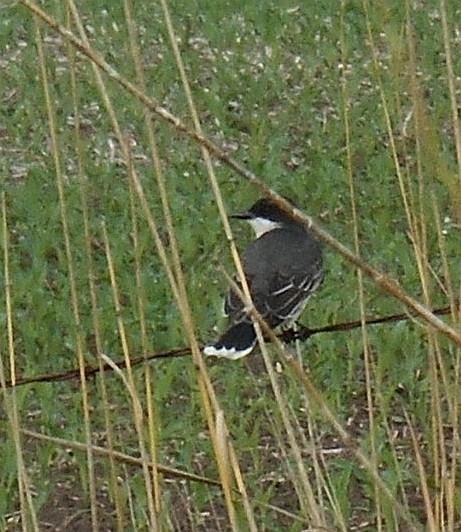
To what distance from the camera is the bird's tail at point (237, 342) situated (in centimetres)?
392

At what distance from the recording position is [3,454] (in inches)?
184

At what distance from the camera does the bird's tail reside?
3.92 meters

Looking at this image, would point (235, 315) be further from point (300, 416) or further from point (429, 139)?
point (429, 139)

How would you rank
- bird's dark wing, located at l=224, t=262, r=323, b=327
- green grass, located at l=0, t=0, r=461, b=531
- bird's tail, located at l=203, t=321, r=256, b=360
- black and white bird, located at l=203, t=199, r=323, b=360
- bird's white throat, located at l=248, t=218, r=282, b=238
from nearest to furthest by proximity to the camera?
green grass, located at l=0, t=0, r=461, b=531 < bird's tail, located at l=203, t=321, r=256, b=360 < black and white bird, located at l=203, t=199, r=323, b=360 < bird's dark wing, located at l=224, t=262, r=323, b=327 < bird's white throat, located at l=248, t=218, r=282, b=238

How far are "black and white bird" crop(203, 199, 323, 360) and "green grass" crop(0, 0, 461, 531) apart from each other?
275 millimetres

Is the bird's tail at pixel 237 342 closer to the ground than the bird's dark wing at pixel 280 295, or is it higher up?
closer to the ground

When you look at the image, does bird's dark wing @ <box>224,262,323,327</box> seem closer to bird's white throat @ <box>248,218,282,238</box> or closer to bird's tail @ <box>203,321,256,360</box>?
bird's tail @ <box>203,321,256,360</box>

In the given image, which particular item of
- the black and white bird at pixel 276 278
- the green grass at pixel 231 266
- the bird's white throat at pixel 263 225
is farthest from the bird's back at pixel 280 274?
the green grass at pixel 231 266

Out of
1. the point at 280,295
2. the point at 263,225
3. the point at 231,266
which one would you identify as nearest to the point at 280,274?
the point at 280,295

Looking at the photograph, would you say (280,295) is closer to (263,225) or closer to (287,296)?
(287,296)

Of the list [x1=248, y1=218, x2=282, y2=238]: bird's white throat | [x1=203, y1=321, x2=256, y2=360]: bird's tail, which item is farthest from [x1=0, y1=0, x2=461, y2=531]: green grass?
[x1=248, y1=218, x2=282, y2=238]: bird's white throat

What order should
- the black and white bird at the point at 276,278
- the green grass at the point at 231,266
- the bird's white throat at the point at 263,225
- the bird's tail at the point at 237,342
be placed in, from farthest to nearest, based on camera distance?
the bird's white throat at the point at 263,225, the black and white bird at the point at 276,278, the bird's tail at the point at 237,342, the green grass at the point at 231,266

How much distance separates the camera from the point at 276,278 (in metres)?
4.66

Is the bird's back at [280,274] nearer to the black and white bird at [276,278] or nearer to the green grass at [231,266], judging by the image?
the black and white bird at [276,278]
